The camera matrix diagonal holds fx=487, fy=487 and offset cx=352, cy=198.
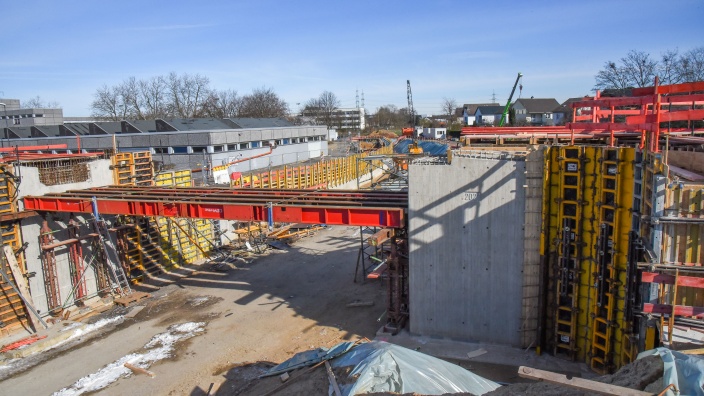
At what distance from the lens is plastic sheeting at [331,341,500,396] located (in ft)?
23.3

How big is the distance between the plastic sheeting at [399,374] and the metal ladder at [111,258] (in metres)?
11.6

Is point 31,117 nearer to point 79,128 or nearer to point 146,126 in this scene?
point 79,128

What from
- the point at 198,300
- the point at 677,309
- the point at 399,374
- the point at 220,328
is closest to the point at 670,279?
the point at 677,309

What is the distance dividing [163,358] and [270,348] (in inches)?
108

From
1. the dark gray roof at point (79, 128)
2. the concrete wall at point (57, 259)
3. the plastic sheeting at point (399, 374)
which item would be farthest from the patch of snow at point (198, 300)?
the dark gray roof at point (79, 128)

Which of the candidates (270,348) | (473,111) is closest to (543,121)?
(473,111)

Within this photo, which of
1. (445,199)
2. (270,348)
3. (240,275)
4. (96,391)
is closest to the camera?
(96,391)

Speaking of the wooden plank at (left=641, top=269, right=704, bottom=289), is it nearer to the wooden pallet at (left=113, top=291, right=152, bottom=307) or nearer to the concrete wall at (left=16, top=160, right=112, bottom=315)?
the wooden pallet at (left=113, top=291, right=152, bottom=307)

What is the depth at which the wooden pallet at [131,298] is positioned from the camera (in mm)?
16578

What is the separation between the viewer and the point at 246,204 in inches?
568

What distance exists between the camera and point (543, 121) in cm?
7644

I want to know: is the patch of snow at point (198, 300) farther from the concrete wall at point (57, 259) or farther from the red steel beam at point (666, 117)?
the red steel beam at point (666, 117)

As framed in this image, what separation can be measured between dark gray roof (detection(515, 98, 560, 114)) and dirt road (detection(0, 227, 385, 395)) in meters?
70.9

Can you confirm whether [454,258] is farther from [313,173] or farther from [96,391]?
[313,173]
